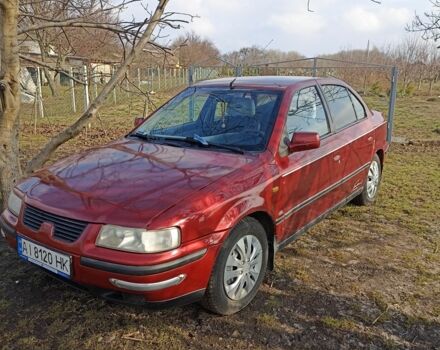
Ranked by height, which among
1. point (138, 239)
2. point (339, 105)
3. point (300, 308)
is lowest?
point (300, 308)

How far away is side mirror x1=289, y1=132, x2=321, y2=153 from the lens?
122 inches

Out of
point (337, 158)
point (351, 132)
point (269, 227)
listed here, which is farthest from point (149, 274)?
point (351, 132)

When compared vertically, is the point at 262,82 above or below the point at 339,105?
above

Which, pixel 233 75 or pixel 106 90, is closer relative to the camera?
pixel 106 90

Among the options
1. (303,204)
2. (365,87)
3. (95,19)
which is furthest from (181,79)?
(303,204)

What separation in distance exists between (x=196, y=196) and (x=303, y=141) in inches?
43.4

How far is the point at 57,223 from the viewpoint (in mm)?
2443

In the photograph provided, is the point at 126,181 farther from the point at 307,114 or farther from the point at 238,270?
the point at 307,114

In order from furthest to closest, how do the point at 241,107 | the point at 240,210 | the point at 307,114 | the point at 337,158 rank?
the point at 337,158 < the point at 307,114 < the point at 241,107 < the point at 240,210

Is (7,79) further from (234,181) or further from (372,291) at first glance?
(372,291)

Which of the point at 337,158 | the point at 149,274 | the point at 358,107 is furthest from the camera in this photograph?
the point at 358,107

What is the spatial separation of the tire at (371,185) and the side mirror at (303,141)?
1.90 m

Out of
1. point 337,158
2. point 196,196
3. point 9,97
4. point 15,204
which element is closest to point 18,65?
point 9,97

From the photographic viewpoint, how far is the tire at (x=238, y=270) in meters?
2.54
